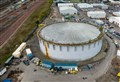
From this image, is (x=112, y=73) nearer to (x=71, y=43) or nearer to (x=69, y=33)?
(x=71, y=43)

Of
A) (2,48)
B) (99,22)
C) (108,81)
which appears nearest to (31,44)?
(2,48)

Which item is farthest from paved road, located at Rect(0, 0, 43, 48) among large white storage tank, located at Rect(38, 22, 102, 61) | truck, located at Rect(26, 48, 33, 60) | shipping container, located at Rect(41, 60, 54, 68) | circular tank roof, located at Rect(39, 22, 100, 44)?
shipping container, located at Rect(41, 60, 54, 68)

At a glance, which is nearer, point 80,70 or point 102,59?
point 80,70

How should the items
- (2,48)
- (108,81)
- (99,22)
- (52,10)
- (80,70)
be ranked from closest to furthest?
(108,81) → (80,70) → (2,48) → (99,22) → (52,10)

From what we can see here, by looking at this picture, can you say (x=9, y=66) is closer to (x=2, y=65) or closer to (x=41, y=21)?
(x=2, y=65)

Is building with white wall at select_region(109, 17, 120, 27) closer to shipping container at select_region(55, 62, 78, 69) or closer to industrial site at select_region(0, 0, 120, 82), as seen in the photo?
industrial site at select_region(0, 0, 120, 82)

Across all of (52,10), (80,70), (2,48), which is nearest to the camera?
(80,70)

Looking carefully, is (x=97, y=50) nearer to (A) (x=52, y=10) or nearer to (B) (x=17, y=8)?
(A) (x=52, y=10)
